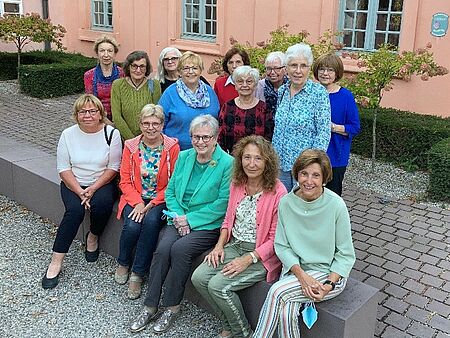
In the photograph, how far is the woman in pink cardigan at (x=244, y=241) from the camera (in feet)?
11.9

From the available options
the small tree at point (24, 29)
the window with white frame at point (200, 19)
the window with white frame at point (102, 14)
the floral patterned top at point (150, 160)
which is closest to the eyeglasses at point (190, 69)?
the floral patterned top at point (150, 160)

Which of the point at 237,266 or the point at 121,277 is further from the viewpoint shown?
the point at 121,277

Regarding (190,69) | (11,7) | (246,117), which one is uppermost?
(11,7)

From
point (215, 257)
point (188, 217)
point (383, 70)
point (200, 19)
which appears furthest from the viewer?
point (200, 19)

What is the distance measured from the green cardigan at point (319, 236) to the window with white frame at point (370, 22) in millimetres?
6774

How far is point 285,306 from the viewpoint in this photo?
3.29 metres

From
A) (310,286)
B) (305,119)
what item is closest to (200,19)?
(305,119)

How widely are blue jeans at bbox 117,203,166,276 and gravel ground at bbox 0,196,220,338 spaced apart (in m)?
0.30

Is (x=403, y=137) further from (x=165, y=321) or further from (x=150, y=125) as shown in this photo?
(x=165, y=321)

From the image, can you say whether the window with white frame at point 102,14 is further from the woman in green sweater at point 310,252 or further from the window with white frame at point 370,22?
the woman in green sweater at point 310,252

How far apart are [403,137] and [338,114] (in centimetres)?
348

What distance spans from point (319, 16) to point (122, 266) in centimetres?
709

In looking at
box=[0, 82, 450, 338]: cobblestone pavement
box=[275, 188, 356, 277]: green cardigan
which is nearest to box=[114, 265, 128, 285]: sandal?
box=[275, 188, 356, 277]: green cardigan

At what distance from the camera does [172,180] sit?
4254 millimetres
